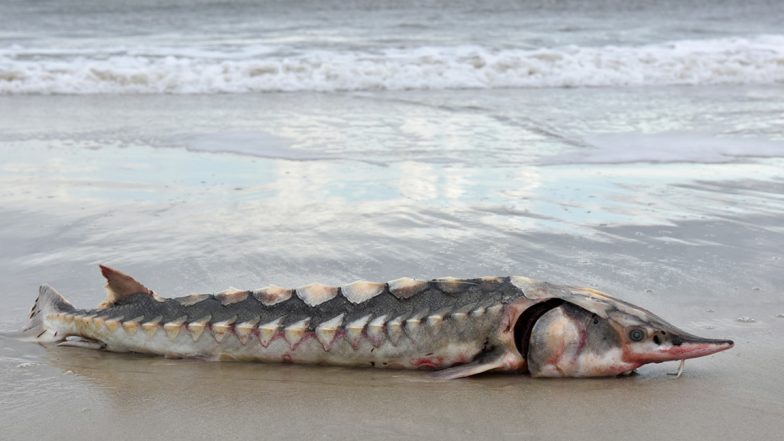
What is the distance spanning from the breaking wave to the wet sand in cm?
284

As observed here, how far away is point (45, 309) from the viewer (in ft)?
10.6

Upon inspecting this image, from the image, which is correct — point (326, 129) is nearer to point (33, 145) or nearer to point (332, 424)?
point (33, 145)

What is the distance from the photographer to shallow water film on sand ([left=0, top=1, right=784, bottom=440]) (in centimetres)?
265

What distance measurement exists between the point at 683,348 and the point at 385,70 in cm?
1150

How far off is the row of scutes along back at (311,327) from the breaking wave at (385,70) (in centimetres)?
991

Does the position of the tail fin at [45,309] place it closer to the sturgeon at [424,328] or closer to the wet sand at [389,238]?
the wet sand at [389,238]

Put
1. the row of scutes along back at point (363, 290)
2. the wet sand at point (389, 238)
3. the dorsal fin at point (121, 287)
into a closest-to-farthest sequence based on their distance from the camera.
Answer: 1. the wet sand at point (389, 238)
2. the row of scutes along back at point (363, 290)
3. the dorsal fin at point (121, 287)

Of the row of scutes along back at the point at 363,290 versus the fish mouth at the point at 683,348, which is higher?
the row of scutes along back at the point at 363,290

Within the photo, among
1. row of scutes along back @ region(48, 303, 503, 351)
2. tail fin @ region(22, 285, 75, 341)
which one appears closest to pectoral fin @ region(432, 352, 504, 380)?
row of scutes along back @ region(48, 303, 503, 351)

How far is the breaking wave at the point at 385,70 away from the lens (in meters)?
13.0

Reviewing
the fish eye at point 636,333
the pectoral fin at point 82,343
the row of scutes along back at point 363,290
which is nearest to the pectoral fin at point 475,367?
the row of scutes along back at point 363,290

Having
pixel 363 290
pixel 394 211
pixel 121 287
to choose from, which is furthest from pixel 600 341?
pixel 394 211

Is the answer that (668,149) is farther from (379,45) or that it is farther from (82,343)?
(379,45)

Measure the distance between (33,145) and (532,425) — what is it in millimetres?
6117
